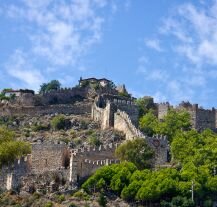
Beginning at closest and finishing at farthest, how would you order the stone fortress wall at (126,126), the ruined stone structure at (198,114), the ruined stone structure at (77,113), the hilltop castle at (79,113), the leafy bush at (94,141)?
1. the hilltop castle at (79,113)
2. the ruined stone structure at (77,113)
3. the stone fortress wall at (126,126)
4. the leafy bush at (94,141)
5. the ruined stone structure at (198,114)

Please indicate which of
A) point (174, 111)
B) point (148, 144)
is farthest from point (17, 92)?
point (148, 144)

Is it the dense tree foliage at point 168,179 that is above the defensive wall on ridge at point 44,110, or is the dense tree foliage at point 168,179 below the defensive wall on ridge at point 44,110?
below

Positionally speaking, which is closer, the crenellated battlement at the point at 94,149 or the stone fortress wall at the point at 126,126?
the crenellated battlement at the point at 94,149

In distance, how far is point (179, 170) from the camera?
7044 cm

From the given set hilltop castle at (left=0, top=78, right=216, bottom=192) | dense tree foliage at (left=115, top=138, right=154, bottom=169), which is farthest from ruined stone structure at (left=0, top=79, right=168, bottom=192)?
dense tree foliage at (left=115, top=138, right=154, bottom=169)

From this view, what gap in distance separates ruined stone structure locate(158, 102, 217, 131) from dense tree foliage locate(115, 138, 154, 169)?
22.4 m

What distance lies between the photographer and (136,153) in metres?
70.8

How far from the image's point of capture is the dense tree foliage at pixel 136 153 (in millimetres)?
70625

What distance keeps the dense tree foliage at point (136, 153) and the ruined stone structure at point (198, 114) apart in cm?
2245

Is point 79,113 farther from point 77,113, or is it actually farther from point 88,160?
point 88,160

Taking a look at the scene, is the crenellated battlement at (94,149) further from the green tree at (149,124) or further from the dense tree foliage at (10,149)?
the green tree at (149,124)

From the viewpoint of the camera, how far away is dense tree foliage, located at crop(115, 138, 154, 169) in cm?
7062

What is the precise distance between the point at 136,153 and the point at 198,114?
84.3 feet

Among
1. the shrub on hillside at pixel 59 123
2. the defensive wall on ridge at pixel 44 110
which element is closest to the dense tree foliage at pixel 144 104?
the defensive wall on ridge at pixel 44 110
